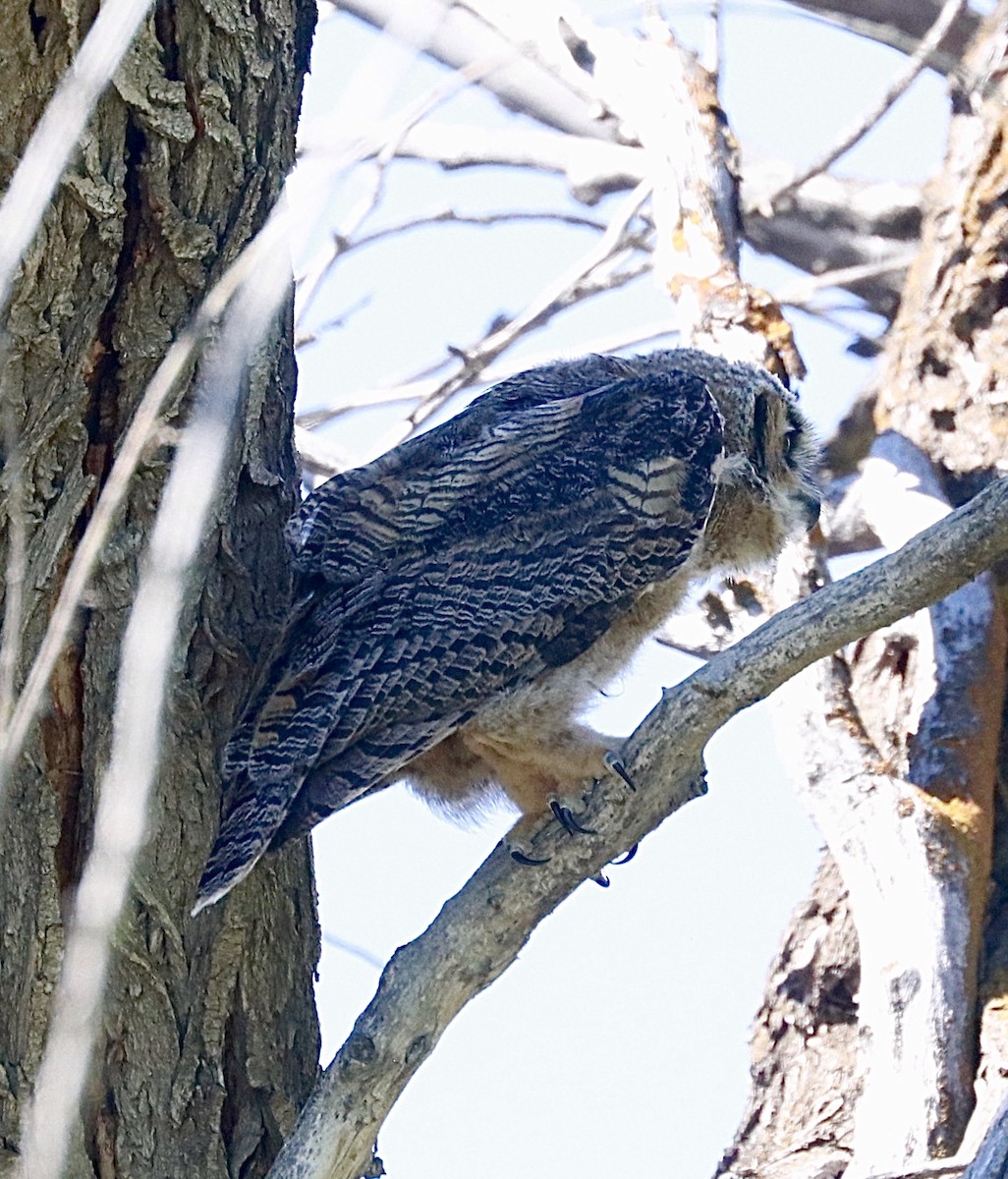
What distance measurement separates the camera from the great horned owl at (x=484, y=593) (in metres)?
3.00

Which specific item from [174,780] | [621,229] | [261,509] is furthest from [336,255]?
[174,780]

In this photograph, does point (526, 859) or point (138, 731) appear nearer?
point (138, 731)

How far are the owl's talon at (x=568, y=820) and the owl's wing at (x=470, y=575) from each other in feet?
0.89

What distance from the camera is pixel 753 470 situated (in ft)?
13.1

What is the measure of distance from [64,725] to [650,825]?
38.4 inches

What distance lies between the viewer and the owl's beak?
4078 millimetres

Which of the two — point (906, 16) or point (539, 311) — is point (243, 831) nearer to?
point (539, 311)

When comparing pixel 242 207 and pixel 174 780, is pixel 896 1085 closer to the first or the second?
pixel 174 780

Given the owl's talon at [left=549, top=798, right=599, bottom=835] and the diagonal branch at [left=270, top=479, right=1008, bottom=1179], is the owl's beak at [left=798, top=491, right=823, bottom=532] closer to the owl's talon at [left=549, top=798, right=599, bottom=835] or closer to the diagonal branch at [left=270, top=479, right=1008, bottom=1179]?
the owl's talon at [left=549, top=798, right=599, bottom=835]

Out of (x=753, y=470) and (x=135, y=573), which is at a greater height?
(x=753, y=470)

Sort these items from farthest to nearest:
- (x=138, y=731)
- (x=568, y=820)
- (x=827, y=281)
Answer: (x=827, y=281), (x=568, y=820), (x=138, y=731)

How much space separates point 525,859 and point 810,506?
1692mm

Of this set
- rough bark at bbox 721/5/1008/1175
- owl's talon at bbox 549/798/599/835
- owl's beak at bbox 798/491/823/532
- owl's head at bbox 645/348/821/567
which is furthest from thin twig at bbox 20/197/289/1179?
rough bark at bbox 721/5/1008/1175

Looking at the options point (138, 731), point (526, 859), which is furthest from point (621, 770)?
point (138, 731)
